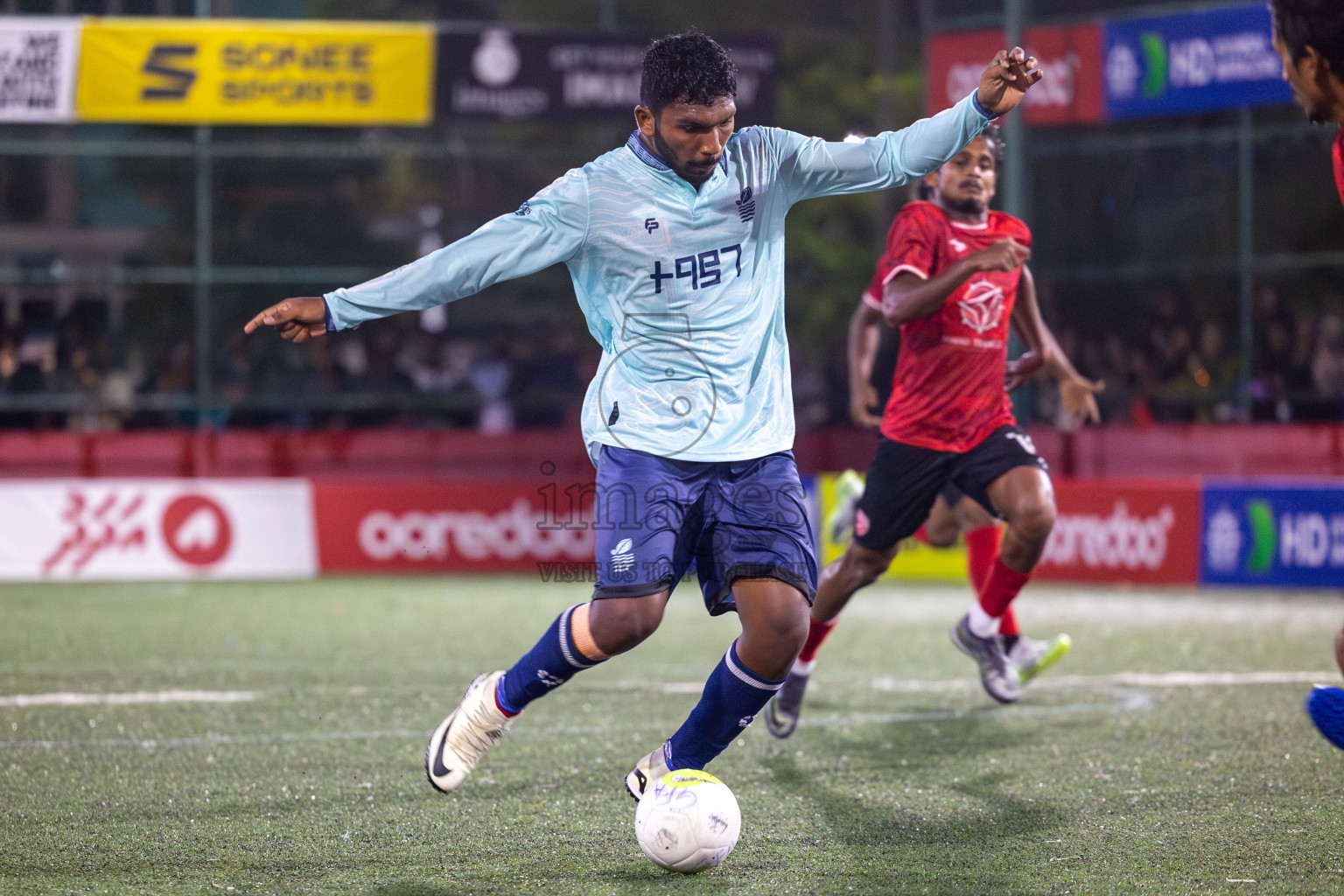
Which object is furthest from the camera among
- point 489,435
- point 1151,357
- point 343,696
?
point 1151,357

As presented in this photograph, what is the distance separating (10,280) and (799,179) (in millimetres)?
15797

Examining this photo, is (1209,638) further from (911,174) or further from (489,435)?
(489,435)

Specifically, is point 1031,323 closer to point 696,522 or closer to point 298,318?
point 696,522

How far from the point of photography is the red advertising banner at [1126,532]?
12.2 metres

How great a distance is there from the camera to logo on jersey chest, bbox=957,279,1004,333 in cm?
642

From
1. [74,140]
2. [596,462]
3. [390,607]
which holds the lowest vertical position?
[390,607]

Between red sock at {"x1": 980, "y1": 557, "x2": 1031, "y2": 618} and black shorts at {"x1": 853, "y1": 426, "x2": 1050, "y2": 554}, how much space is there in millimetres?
358

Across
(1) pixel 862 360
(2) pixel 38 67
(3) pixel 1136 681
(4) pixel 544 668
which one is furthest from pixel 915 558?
(2) pixel 38 67

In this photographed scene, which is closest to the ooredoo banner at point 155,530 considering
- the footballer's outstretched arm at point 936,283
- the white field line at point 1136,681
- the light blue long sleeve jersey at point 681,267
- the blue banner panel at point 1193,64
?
the white field line at point 1136,681

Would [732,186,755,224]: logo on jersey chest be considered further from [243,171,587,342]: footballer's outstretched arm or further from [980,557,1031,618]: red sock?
[980,557,1031,618]: red sock

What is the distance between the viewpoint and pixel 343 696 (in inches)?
290

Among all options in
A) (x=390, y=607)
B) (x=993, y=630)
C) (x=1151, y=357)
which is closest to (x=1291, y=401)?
(x=1151, y=357)

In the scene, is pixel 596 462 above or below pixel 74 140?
below

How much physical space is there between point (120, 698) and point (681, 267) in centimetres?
409
